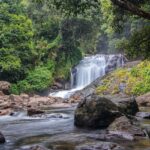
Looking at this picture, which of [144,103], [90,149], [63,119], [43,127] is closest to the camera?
[90,149]

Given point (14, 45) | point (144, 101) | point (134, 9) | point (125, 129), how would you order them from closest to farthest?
1. point (134, 9)
2. point (125, 129)
3. point (144, 101)
4. point (14, 45)

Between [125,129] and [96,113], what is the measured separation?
228 centimetres

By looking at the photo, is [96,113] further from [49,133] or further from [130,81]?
[130,81]

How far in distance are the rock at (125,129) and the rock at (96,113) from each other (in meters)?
0.92

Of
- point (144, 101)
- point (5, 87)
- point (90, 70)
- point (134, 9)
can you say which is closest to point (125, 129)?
point (134, 9)

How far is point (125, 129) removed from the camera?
53.3 ft

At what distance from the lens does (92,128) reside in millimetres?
17938

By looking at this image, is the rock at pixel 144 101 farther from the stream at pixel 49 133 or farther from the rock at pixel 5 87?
the rock at pixel 5 87

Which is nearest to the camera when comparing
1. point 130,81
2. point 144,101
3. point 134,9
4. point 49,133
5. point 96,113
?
point 134,9

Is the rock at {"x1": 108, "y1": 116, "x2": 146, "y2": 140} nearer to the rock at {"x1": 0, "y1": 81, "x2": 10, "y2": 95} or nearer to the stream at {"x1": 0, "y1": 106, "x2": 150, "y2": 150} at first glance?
the stream at {"x1": 0, "y1": 106, "x2": 150, "y2": 150}

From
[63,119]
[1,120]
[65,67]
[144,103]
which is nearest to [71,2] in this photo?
[63,119]

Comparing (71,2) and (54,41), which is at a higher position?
(71,2)

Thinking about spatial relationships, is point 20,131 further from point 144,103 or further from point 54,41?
point 54,41

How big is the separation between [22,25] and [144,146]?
3264 centimetres
